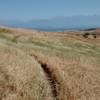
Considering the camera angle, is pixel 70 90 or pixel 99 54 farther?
pixel 99 54

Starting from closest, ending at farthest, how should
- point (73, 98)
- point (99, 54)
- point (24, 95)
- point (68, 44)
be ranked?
point (24, 95) → point (73, 98) → point (99, 54) → point (68, 44)

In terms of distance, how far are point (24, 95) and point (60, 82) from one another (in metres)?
3.94

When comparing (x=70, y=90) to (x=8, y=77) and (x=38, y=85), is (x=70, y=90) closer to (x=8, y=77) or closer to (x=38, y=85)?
(x=38, y=85)

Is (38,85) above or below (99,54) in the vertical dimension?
above

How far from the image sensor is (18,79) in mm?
12109

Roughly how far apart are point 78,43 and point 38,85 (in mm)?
39326

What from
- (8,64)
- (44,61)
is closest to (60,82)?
(8,64)

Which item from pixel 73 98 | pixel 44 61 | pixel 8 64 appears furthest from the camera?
pixel 44 61

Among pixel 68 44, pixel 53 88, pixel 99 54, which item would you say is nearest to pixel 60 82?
pixel 53 88

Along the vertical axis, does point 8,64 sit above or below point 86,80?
above

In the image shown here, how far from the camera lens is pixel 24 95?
10359mm

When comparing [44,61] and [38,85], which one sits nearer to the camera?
[38,85]

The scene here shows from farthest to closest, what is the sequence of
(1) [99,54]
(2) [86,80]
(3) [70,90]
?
(1) [99,54]
(2) [86,80]
(3) [70,90]

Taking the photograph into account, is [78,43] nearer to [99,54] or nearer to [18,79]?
[99,54]
